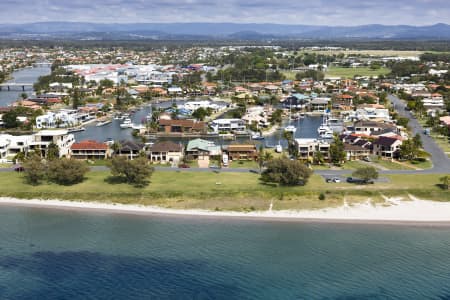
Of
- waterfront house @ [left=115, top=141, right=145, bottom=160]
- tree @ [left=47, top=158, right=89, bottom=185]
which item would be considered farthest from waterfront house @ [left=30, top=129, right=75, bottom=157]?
tree @ [left=47, top=158, right=89, bottom=185]

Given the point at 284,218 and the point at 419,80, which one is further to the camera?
the point at 419,80

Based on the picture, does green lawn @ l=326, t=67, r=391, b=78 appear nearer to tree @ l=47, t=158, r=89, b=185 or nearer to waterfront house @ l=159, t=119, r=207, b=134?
waterfront house @ l=159, t=119, r=207, b=134

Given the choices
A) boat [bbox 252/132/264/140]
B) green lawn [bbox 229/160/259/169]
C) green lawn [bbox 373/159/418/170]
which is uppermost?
boat [bbox 252/132/264/140]

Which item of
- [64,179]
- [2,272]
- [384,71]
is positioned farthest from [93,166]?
[384,71]

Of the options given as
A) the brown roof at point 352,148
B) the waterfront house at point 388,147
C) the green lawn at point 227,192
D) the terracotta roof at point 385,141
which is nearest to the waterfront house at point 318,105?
the terracotta roof at point 385,141

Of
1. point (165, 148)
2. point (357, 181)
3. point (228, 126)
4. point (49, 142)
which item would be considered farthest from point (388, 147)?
point (49, 142)

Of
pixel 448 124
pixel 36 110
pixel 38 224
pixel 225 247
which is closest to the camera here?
pixel 225 247

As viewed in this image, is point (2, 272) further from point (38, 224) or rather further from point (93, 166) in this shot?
point (93, 166)
